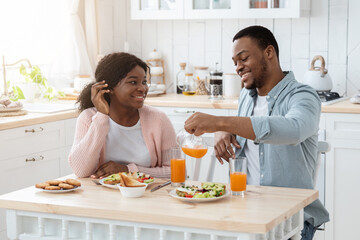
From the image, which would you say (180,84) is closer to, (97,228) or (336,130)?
(336,130)

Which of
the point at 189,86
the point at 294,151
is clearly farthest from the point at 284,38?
the point at 294,151

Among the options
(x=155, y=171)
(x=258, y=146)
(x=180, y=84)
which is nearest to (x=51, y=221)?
(x=155, y=171)

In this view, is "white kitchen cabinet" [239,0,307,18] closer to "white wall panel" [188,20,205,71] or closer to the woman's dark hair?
"white wall panel" [188,20,205,71]

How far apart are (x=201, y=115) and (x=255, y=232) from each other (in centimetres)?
52

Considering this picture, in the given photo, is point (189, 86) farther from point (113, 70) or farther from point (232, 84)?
point (113, 70)

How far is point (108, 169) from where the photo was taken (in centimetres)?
248

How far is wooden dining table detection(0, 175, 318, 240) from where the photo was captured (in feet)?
6.00

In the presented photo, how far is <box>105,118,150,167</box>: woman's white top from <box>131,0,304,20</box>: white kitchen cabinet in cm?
174

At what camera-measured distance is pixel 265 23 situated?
4.42 m

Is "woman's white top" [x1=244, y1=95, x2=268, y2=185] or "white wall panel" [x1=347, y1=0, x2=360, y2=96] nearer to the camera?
"woman's white top" [x1=244, y1=95, x2=268, y2=185]

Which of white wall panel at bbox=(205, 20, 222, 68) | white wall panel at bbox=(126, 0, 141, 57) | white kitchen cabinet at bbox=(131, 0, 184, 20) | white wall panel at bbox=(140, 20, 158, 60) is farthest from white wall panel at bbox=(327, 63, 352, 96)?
white wall panel at bbox=(126, 0, 141, 57)

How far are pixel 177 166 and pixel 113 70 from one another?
703 mm

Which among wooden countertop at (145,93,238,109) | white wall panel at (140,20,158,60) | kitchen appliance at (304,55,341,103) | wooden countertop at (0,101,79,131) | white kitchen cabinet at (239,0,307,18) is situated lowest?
wooden countertop at (0,101,79,131)

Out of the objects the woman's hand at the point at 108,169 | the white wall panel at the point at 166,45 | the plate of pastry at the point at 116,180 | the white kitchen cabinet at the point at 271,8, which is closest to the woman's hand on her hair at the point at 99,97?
the woman's hand at the point at 108,169
